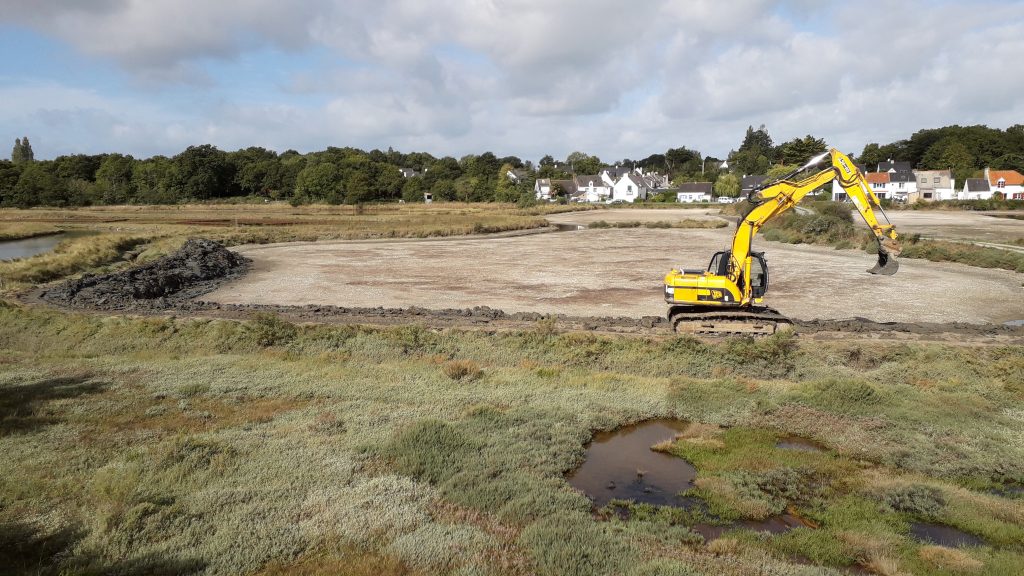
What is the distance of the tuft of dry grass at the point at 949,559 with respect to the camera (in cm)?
841

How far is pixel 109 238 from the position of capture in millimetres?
50156

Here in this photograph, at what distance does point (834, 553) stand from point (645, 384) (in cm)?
792

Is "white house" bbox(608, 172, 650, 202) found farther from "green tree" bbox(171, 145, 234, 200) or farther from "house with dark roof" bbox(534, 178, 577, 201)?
"green tree" bbox(171, 145, 234, 200)

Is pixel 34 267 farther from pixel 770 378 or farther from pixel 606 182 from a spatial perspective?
pixel 606 182

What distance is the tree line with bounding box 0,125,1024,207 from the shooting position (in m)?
110

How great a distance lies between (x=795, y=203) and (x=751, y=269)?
2.63 metres

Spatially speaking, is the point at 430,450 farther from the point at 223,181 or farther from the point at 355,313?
the point at 223,181

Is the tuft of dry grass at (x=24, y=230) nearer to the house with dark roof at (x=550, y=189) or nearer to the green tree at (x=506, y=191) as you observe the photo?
the green tree at (x=506, y=191)

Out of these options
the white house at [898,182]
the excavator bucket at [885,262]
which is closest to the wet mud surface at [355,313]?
the excavator bucket at [885,262]

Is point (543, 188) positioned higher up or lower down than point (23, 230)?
higher up

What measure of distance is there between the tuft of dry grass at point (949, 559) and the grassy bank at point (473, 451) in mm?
37

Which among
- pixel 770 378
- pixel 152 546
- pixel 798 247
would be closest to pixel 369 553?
pixel 152 546

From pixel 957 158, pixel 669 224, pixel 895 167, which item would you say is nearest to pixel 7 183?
pixel 669 224

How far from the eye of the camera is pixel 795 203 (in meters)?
21.2
